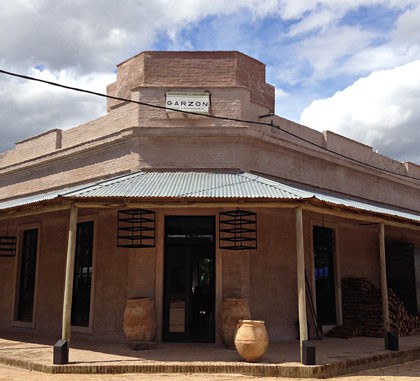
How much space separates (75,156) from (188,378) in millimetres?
7796

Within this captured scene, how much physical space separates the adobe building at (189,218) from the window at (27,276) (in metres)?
0.05

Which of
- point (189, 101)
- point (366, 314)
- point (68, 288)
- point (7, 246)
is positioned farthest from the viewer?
point (7, 246)

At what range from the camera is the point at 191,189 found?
32.6ft

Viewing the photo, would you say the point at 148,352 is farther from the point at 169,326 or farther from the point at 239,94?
the point at 239,94

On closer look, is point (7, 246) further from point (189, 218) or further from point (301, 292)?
point (301, 292)

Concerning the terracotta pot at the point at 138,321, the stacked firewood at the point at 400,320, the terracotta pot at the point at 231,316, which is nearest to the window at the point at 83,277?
the terracotta pot at the point at 138,321

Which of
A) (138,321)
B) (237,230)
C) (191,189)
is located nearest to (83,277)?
(138,321)

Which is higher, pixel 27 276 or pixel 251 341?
pixel 27 276

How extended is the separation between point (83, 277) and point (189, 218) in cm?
330

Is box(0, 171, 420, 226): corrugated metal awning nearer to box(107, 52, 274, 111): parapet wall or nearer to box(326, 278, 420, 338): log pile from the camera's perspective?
box(107, 52, 274, 111): parapet wall

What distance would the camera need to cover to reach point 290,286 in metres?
11.9

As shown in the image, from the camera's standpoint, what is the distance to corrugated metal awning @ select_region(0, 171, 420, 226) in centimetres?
920

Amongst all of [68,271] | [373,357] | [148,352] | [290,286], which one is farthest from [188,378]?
[290,286]

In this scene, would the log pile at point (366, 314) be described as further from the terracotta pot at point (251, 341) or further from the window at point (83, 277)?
the window at point (83, 277)
